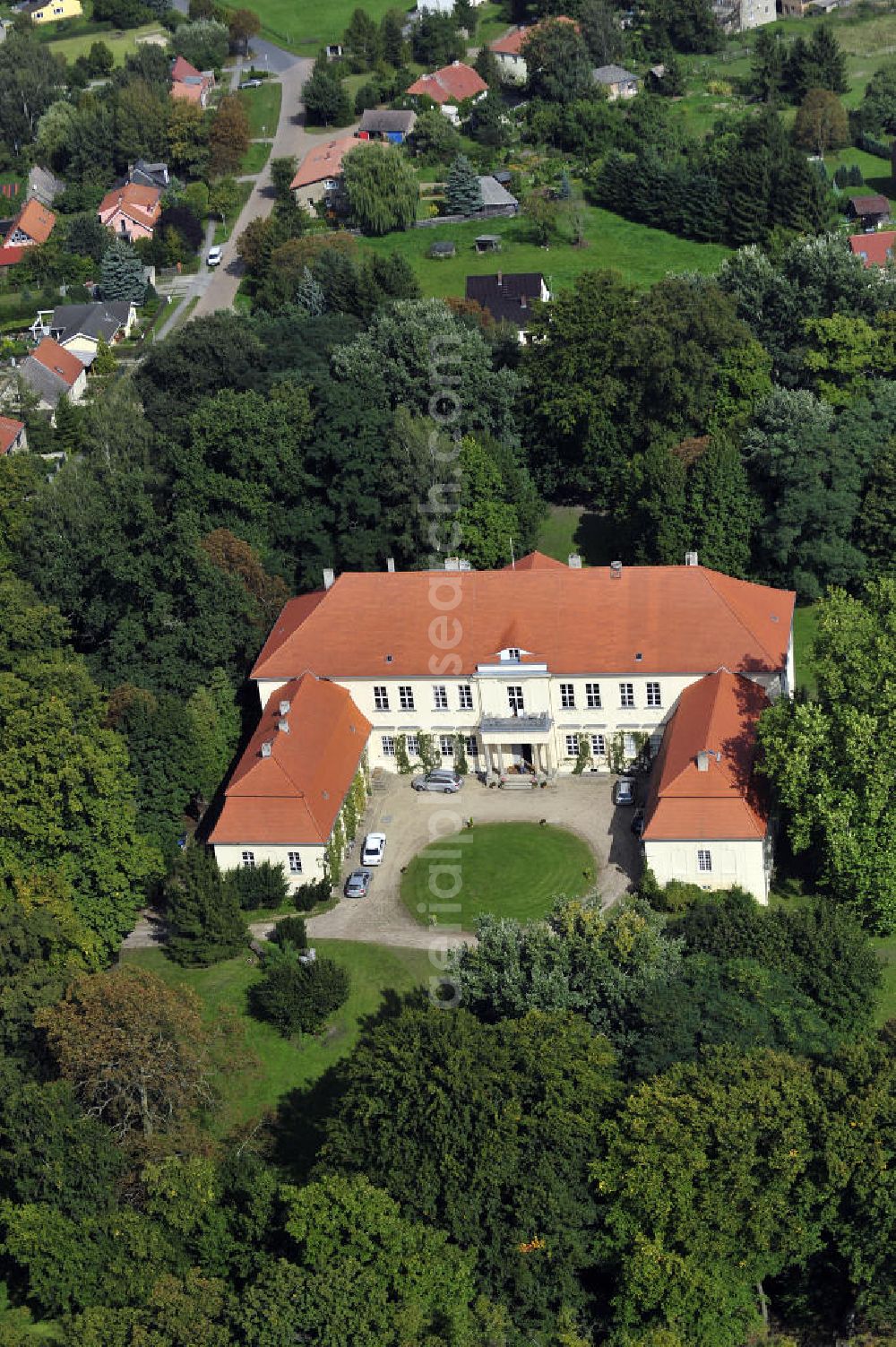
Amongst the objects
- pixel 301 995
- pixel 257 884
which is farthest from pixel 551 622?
pixel 301 995

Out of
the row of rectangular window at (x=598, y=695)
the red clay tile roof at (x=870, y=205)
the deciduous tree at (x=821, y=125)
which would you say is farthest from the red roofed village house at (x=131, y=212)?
the row of rectangular window at (x=598, y=695)

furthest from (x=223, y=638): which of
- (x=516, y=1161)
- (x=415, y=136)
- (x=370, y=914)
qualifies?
(x=415, y=136)

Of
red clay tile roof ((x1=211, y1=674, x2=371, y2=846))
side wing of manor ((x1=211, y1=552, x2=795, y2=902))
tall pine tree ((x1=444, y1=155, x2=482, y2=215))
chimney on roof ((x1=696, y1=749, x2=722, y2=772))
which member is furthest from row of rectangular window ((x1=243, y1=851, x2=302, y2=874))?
tall pine tree ((x1=444, y1=155, x2=482, y2=215))

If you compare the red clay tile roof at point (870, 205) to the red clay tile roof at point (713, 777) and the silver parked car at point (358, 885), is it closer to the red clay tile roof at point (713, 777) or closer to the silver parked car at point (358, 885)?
the red clay tile roof at point (713, 777)

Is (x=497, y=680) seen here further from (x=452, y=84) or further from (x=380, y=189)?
(x=452, y=84)

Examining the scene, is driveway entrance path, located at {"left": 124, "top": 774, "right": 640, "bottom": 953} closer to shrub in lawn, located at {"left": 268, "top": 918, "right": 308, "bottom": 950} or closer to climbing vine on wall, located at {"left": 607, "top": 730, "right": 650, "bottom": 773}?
climbing vine on wall, located at {"left": 607, "top": 730, "right": 650, "bottom": 773}
